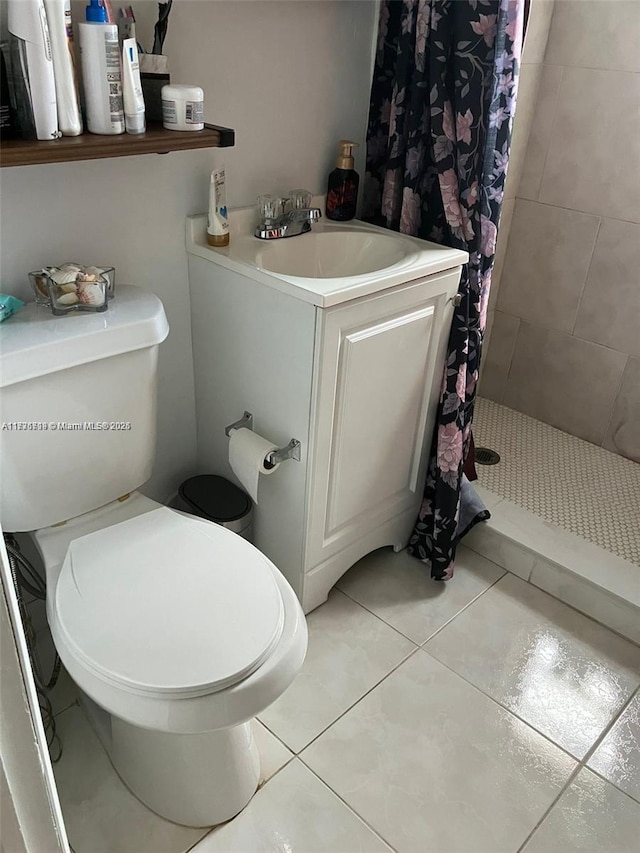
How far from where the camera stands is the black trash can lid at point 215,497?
1770 mm

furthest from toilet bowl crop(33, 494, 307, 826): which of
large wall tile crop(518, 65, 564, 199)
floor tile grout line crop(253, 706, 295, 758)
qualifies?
large wall tile crop(518, 65, 564, 199)

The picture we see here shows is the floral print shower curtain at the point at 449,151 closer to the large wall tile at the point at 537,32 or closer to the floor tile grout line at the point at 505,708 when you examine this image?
the floor tile grout line at the point at 505,708

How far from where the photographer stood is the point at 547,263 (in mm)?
2418

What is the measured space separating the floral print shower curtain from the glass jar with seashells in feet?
2.67

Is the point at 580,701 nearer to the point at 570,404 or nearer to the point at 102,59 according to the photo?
the point at 570,404

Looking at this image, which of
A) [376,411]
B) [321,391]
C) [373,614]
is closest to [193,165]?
[321,391]

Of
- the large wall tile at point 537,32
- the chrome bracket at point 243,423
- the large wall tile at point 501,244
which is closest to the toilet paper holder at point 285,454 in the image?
the chrome bracket at point 243,423

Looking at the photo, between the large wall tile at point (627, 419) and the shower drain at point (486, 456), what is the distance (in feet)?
1.36

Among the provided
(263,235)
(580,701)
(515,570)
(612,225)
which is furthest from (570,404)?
(263,235)

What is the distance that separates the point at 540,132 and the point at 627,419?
982 millimetres

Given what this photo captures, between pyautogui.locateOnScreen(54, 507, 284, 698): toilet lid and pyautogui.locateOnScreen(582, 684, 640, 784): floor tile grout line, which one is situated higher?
pyautogui.locateOnScreen(54, 507, 284, 698): toilet lid

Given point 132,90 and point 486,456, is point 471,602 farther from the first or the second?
point 132,90

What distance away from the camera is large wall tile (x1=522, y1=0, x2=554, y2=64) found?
81.7 inches

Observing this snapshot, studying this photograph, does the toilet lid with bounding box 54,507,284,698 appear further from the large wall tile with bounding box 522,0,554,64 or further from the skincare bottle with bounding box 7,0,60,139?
the large wall tile with bounding box 522,0,554,64
